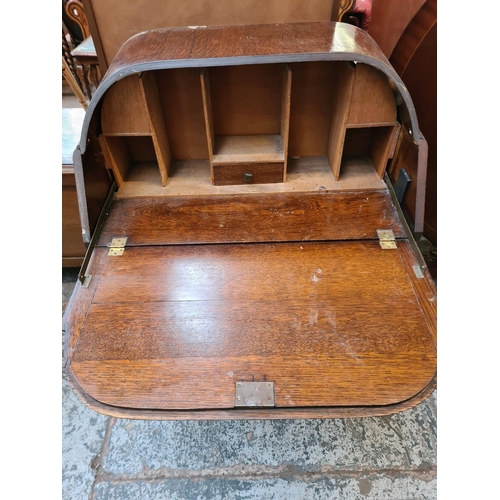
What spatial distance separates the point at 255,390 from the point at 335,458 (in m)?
0.72

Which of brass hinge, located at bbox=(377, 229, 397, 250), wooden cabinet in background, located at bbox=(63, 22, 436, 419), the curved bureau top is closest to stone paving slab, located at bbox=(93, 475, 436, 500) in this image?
wooden cabinet in background, located at bbox=(63, 22, 436, 419)

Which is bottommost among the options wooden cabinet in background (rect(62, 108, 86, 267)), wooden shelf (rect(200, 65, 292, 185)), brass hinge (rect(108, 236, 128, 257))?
wooden cabinet in background (rect(62, 108, 86, 267))

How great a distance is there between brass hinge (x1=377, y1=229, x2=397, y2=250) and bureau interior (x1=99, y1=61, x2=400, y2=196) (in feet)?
0.62

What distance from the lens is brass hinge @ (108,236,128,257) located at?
0.98m

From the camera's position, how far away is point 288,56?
858 mm

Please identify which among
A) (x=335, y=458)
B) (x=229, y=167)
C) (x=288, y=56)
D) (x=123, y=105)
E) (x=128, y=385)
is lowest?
(x=335, y=458)

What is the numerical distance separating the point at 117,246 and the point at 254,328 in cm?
45

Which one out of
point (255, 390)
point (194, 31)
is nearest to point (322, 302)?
point (255, 390)

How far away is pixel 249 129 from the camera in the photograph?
3.99ft

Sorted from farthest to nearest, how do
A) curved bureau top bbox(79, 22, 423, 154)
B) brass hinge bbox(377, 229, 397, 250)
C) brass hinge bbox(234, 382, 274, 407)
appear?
brass hinge bbox(377, 229, 397, 250) → curved bureau top bbox(79, 22, 423, 154) → brass hinge bbox(234, 382, 274, 407)

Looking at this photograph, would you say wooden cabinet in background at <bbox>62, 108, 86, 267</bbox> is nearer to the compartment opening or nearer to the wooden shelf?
the wooden shelf

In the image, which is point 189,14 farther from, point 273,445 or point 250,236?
point 273,445

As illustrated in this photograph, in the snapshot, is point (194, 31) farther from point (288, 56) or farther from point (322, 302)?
point (322, 302)

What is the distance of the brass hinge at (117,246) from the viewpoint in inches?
38.4
